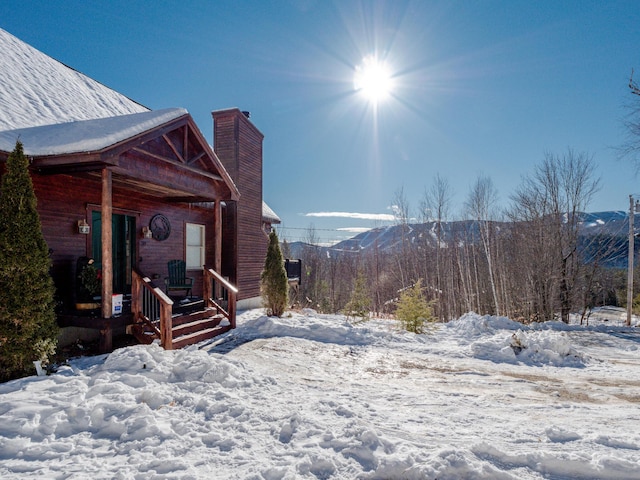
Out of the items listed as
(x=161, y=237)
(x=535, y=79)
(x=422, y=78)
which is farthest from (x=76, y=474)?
(x=535, y=79)

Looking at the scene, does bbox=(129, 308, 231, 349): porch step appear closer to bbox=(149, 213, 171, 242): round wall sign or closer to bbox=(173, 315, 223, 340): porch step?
bbox=(173, 315, 223, 340): porch step

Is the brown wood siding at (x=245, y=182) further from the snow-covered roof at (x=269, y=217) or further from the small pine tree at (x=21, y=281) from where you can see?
the small pine tree at (x=21, y=281)

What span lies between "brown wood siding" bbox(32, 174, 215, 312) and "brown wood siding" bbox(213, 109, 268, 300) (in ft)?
10.0

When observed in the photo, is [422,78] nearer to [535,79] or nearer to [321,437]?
[535,79]

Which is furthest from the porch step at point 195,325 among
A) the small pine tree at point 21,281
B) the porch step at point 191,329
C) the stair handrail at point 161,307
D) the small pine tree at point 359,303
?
the small pine tree at point 359,303

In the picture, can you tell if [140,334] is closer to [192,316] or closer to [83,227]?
[192,316]

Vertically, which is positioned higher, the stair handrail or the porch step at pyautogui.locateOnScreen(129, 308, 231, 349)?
the stair handrail

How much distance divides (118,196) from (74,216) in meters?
1.05

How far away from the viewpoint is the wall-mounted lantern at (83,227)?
6.03 meters

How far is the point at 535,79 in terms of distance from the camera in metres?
10.3

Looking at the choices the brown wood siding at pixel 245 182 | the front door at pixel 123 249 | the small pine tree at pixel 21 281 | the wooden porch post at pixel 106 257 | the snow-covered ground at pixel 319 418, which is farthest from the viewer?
the brown wood siding at pixel 245 182

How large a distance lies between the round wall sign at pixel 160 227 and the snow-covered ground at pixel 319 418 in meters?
3.65

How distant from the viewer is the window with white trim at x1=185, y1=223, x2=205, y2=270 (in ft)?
30.6

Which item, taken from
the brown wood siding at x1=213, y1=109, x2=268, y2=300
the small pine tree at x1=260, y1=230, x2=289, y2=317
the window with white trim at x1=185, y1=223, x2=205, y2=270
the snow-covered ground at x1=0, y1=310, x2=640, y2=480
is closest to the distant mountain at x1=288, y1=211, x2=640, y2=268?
the snow-covered ground at x1=0, y1=310, x2=640, y2=480
